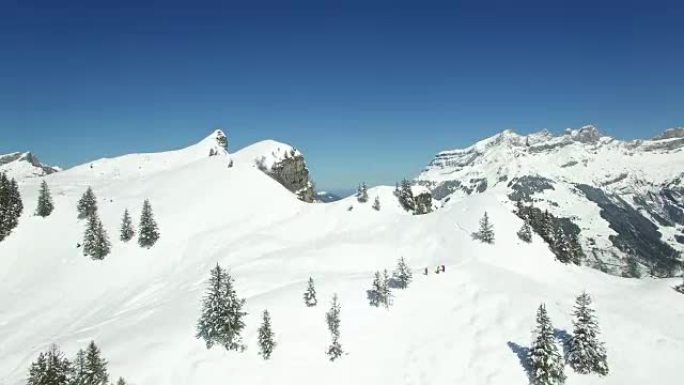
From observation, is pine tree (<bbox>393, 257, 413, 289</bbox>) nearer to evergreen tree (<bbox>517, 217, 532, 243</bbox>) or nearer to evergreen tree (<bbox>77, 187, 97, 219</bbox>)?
evergreen tree (<bbox>517, 217, 532, 243</bbox>)

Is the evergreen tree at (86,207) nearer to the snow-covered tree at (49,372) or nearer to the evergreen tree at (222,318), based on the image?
the evergreen tree at (222,318)

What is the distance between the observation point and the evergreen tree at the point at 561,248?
88.3m

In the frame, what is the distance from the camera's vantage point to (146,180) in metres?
127

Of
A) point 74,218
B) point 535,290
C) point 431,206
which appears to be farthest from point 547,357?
point 74,218

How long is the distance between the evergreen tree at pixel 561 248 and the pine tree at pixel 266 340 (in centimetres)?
5935

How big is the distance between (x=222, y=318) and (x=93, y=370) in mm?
14420

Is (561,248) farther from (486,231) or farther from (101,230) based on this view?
(101,230)

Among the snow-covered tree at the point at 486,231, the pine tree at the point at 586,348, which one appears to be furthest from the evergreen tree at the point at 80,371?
the snow-covered tree at the point at 486,231

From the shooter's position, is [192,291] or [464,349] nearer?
[464,349]

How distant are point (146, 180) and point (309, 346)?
3442 inches

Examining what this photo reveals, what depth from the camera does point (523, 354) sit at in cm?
5528

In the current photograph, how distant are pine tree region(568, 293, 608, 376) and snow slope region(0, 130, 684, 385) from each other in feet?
4.25

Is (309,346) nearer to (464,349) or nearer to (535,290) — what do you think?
(464,349)

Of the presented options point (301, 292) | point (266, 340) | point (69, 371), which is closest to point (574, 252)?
point (301, 292)
